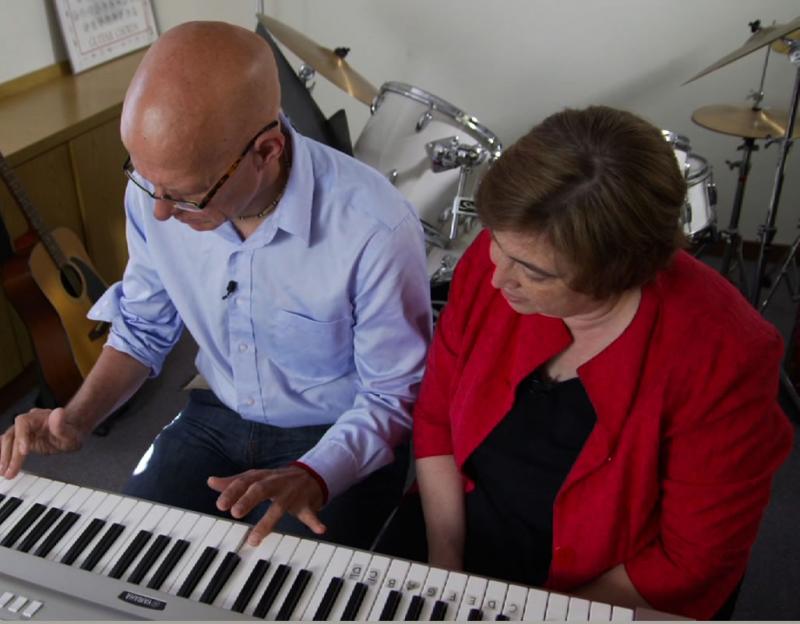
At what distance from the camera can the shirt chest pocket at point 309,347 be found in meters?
1.42

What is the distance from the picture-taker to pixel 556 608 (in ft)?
3.13

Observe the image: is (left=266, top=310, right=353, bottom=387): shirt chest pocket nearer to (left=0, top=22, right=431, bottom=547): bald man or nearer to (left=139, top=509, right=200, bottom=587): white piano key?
(left=0, top=22, right=431, bottom=547): bald man

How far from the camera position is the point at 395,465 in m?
1.53

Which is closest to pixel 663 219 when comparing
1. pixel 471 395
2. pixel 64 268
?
pixel 471 395

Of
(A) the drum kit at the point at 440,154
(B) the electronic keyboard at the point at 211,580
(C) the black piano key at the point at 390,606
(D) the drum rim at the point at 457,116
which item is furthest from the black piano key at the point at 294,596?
(D) the drum rim at the point at 457,116

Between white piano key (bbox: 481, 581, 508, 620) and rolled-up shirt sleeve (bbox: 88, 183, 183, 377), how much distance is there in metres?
0.85

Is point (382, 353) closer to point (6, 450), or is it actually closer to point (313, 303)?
point (313, 303)

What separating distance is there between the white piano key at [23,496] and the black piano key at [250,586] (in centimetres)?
34

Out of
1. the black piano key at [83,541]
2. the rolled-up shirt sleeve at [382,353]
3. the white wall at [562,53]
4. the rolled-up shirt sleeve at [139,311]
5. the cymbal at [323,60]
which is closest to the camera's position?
the black piano key at [83,541]

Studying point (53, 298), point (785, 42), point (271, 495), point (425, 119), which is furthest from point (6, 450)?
point (785, 42)

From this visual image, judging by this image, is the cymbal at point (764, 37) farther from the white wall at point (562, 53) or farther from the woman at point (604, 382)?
the woman at point (604, 382)

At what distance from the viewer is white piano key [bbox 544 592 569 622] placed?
3.10 ft

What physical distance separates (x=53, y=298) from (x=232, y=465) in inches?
44.9

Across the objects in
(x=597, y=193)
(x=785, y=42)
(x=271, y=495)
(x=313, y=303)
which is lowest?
(x=271, y=495)
